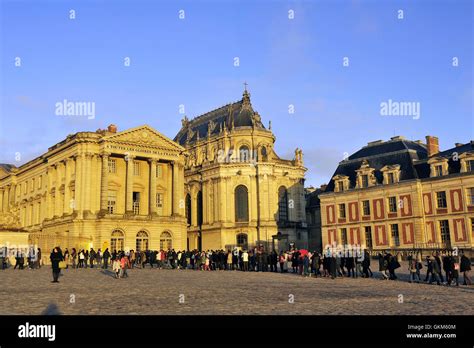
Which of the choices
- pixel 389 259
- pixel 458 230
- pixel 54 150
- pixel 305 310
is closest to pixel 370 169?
pixel 458 230

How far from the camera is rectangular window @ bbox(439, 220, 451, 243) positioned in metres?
47.2

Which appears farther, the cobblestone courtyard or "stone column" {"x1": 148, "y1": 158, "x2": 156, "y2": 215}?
"stone column" {"x1": 148, "y1": 158, "x2": 156, "y2": 215}

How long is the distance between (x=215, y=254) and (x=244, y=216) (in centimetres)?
3455

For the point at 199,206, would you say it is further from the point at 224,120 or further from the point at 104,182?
the point at 104,182

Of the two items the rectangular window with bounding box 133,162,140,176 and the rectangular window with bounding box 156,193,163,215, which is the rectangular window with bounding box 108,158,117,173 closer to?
the rectangular window with bounding box 133,162,140,176

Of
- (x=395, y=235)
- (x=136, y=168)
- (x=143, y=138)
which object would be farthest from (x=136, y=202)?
(x=395, y=235)

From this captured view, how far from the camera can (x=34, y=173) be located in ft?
227

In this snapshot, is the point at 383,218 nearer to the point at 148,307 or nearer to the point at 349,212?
the point at 349,212

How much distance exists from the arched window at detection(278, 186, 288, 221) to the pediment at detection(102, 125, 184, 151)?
20.5 m

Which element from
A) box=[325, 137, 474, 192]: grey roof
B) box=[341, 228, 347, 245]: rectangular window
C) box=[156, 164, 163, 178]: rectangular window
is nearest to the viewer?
box=[325, 137, 474, 192]: grey roof

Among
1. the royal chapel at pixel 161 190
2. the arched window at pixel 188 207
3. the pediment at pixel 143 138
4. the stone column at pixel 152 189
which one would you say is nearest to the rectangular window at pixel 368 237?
the royal chapel at pixel 161 190

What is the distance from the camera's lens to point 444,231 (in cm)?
4753

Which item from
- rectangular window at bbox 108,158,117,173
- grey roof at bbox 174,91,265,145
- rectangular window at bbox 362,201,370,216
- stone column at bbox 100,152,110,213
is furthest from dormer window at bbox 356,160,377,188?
stone column at bbox 100,152,110,213

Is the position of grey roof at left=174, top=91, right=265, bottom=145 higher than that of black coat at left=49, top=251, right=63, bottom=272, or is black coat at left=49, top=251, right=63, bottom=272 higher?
grey roof at left=174, top=91, right=265, bottom=145
